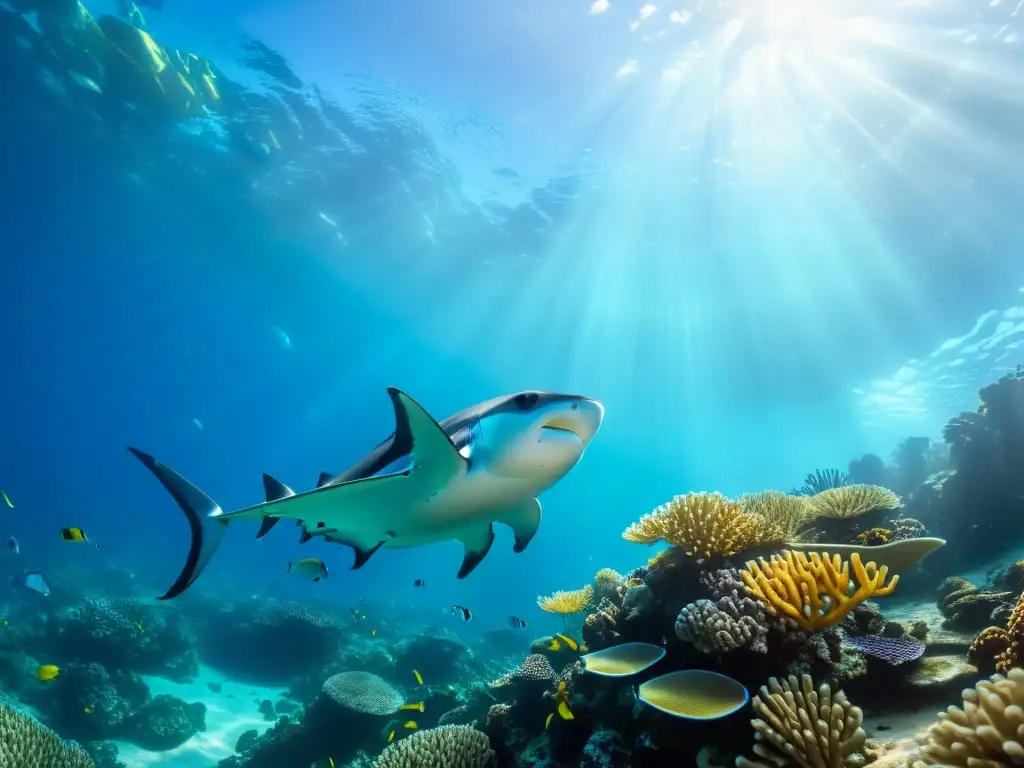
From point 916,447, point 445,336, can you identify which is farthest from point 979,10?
point 445,336

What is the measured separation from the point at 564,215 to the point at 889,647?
2921cm

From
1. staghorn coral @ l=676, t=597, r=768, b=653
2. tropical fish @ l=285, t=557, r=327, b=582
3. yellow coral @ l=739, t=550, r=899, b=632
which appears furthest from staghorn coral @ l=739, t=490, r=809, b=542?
tropical fish @ l=285, t=557, r=327, b=582

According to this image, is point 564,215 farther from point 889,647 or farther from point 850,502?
point 889,647

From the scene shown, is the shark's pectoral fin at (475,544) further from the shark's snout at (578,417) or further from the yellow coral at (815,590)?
the yellow coral at (815,590)

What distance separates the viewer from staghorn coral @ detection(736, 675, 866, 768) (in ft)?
9.21

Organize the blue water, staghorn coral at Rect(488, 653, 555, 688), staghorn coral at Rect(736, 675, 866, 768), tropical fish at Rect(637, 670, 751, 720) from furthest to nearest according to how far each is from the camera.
Answer: the blue water → staghorn coral at Rect(488, 653, 555, 688) → tropical fish at Rect(637, 670, 751, 720) → staghorn coral at Rect(736, 675, 866, 768)

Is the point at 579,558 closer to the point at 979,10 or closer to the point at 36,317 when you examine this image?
the point at 36,317

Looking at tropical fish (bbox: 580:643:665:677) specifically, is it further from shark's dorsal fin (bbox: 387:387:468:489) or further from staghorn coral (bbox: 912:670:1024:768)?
shark's dorsal fin (bbox: 387:387:468:489)

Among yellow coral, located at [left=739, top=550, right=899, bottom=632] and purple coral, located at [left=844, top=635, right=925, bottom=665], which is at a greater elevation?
yellow coral, located at [left=739, top=550, right=899, bottom=632]

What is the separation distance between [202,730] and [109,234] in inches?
1528

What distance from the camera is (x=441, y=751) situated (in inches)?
200

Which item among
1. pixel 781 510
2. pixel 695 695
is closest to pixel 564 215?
pixel 781 510

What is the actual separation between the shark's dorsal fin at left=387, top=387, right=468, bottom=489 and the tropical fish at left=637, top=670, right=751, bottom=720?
236cm

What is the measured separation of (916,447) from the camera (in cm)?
2302
